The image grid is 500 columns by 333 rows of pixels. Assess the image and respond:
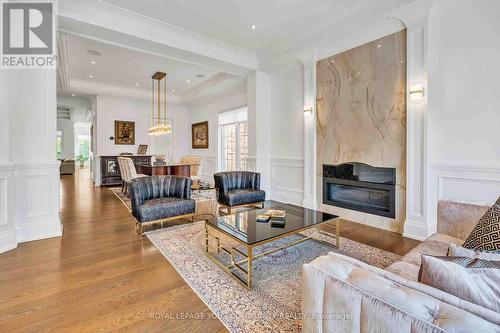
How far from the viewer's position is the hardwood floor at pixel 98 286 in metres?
1.77

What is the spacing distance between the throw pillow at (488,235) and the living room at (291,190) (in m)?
0.02

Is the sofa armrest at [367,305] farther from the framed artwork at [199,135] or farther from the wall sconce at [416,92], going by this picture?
the framed artwork at [199,135]

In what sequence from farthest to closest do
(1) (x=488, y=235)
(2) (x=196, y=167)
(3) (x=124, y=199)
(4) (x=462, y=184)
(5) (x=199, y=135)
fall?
(5) (x=199, y=135)
(2) (x=196, y=167)
(3) (x=124, y=199)
(4) (x=462, y=184)
(1) (x=488, y=235)

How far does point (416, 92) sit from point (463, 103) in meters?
0.53

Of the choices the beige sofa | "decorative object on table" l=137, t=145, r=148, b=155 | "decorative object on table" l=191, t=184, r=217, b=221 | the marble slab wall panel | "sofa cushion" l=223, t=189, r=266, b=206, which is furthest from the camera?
"decorative object on table" l=137, t=145, r=148, b=155

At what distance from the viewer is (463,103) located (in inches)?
121

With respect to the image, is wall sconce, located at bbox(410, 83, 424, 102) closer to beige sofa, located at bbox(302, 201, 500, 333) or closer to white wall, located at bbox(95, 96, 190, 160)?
beige sofa, located at bbox(302, 201, 500, 333)

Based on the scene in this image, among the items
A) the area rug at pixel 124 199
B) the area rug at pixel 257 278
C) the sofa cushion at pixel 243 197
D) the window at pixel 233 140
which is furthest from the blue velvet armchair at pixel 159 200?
the window at pixel 233 140

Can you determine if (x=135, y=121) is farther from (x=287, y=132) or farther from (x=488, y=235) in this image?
(x=488, y=235)

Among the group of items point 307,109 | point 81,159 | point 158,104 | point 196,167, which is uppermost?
point 158,104

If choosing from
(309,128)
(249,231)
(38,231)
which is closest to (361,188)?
(309,128)

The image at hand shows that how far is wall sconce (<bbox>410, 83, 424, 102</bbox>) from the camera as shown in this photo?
10.8ft

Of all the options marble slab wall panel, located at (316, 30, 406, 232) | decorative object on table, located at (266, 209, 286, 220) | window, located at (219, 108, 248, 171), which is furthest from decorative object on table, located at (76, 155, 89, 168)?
decorative object on table, located at (266, 209, 286, 220)

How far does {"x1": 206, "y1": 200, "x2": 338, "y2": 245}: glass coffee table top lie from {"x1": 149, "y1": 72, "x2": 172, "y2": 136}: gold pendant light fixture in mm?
4731
